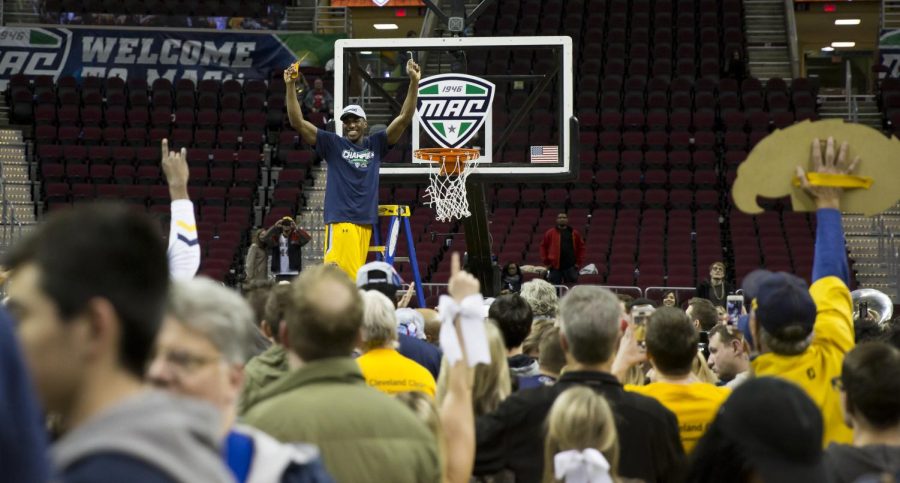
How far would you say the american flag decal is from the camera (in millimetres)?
11742

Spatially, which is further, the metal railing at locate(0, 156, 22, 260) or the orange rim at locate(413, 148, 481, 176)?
the metal railing at locate(0, 156, 22, 260)

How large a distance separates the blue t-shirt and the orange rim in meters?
1.74

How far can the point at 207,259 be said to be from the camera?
18.3 m

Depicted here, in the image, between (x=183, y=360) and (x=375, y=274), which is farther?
(x=375, y=274)

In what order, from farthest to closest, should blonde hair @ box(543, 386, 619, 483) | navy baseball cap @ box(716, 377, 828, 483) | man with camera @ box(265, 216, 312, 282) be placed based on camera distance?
man with camera @ box(265, 216, 312, 282) < blonde hair @ box(543, 386, 619, 483) < navy baseball cap @ box(716, 377, 828, 483)

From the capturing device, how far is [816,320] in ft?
14.0

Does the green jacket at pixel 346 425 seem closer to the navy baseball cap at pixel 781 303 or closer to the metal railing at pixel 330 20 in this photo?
the navy baseball cap at pixel 781 303

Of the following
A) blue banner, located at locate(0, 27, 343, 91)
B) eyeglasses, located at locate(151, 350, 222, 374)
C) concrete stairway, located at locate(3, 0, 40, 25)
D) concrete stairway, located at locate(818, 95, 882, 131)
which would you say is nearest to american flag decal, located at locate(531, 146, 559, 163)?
eyeglasses, located at locate(151, 350, 222, 374)

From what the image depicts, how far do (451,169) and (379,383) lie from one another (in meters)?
7.21

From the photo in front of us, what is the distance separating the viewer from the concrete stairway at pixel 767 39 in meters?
25.7

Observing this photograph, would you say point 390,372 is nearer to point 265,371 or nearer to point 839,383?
point 265,371

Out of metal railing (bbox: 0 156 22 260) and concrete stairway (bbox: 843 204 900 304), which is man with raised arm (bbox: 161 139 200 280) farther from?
concrete stairway (bbox: 843 204 900 304)

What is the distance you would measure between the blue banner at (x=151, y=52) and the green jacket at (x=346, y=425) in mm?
21683

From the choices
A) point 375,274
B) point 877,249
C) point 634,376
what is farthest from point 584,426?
point 877,249
